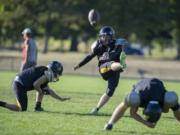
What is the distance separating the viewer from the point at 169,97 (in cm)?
627

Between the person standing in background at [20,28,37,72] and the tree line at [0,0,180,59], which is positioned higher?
the tree line at [0,0,180,59]

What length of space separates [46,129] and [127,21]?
123ft

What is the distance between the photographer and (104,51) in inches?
363

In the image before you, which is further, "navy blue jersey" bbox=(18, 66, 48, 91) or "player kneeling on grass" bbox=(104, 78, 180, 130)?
"navy blue jersey" bbox=(18, 66, 48, 91)

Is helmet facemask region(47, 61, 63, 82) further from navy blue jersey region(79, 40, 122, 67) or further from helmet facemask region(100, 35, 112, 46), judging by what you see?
helmet facemask region(100, 35, 112, 46)

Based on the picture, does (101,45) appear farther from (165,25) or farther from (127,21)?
(165,25)

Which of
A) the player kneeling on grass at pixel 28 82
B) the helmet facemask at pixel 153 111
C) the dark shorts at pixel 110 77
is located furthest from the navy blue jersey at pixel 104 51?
the helmet facemask at pixel 153 111

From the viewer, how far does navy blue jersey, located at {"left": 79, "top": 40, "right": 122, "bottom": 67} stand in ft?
29.7

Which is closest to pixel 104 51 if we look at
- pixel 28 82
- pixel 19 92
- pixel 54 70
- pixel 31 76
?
pixel 54 70

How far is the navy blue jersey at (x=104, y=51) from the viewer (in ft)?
29.7

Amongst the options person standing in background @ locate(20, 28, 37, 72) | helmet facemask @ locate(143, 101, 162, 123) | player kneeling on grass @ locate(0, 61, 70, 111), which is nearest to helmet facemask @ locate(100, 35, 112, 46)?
player kneeling on grass @ locate(0, 61, 70, 111)

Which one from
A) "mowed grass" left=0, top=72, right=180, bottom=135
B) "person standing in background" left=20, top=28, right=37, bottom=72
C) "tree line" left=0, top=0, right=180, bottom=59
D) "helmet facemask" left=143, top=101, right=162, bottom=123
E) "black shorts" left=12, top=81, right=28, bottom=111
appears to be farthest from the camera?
"tree line" left=0, top=0, right=180, bottom=59

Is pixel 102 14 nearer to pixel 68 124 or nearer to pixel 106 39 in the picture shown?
pixel 106 39

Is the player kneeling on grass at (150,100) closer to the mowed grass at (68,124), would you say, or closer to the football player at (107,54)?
the mowed grass at (68,124)
